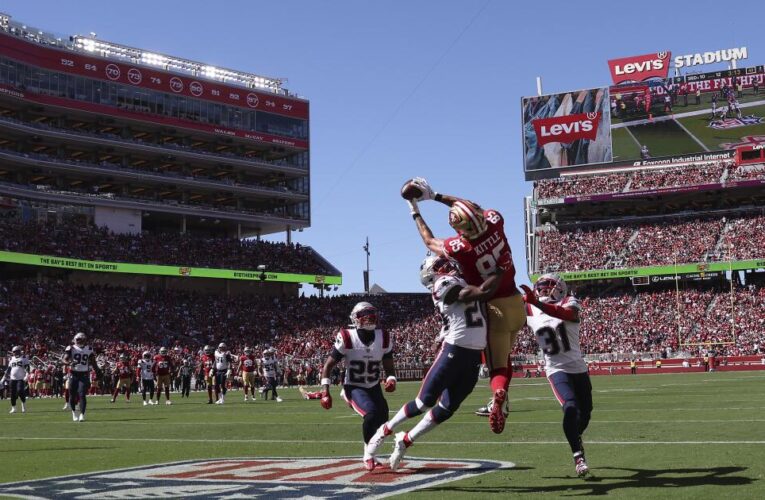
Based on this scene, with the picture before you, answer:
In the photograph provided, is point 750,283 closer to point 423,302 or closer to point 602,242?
point 602,242

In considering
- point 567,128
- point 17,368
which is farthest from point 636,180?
point 17,368

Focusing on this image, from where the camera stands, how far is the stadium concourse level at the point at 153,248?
197 ft

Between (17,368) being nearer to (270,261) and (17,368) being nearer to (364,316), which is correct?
(364,316)

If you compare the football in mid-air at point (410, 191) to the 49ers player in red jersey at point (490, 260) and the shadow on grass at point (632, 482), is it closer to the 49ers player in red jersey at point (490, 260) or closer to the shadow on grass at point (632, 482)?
the 49ers player in red jersey at point (490, 260)

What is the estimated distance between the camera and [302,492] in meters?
8.40

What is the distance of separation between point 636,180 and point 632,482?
68816 mm

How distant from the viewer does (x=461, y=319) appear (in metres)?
9.22

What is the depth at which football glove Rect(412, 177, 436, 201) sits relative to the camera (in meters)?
9.59

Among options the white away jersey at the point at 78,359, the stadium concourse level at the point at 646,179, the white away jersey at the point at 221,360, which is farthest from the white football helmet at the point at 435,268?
the stadium concourse level at the point at 646,179

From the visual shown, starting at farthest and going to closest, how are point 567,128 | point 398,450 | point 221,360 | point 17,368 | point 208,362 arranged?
point 567,128, point 208,362, point 221,360, point 17,368, point 398,450

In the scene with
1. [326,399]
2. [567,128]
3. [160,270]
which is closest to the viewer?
[326,399]

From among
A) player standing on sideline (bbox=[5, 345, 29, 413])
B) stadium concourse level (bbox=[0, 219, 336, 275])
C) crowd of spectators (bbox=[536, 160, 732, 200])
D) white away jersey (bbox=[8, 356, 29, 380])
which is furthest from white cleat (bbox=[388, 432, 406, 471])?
crowd of spectators (bbox=[536, 160, 732, 200])

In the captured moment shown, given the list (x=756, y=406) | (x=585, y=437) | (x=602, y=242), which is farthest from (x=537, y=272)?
(x=585, y=437)

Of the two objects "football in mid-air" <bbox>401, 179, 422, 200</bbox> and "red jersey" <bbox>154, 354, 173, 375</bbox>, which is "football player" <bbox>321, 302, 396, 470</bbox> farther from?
"red jersey" <bbox>154, 354, 173, 375</bbox>
